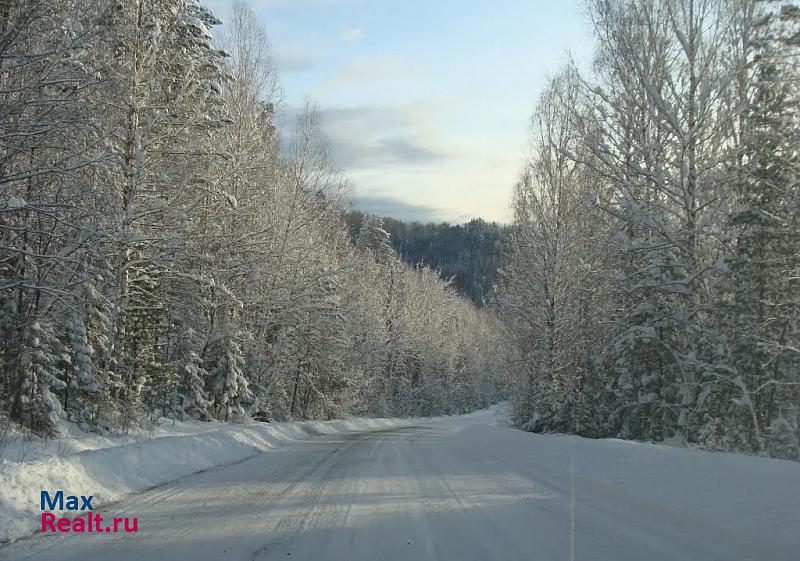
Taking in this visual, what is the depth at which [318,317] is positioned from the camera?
93.4ft

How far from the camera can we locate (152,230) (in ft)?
56.2

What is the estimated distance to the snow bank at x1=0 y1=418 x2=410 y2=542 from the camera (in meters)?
6.78

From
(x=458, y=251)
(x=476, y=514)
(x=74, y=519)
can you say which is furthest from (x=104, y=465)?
(x=458, y=251)

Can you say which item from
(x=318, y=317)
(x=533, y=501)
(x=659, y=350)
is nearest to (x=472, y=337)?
(x=318, y=317)

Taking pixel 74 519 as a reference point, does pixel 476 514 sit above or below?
below

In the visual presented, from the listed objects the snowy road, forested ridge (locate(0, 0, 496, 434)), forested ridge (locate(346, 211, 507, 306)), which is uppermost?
forested ridge (locate(346, 211, 507, 306))

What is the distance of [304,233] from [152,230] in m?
12.3

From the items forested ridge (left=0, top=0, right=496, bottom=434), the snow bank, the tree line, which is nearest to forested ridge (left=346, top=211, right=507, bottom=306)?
forested ridge (left=0, top=0, right=496, bottom=434)

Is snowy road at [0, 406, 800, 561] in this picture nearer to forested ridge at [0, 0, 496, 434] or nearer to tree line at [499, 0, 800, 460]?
forested ridge at [0, 0, 496, 434]

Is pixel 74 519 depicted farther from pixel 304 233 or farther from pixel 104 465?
pixel 304 233

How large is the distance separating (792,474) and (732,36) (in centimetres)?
1426

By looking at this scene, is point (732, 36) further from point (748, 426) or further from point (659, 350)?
point (748, 426)

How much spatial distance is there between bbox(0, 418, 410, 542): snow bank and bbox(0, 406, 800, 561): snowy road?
1.57ft

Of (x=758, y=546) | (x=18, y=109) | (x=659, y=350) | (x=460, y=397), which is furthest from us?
(x=460, y=397)
